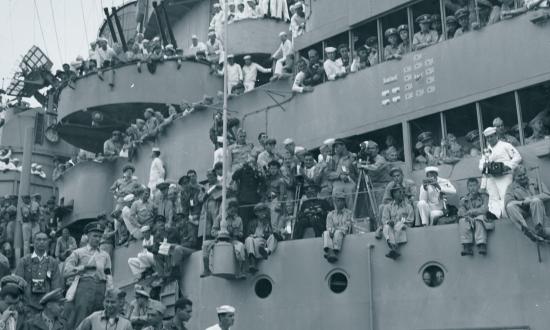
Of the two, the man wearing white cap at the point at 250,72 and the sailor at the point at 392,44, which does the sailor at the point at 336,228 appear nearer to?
the sailor at the point at 392,44

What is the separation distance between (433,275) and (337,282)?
4.43 ft

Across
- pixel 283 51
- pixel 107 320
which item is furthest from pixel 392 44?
pixel 107 320

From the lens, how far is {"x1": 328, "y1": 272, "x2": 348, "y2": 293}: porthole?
10500 millimetres

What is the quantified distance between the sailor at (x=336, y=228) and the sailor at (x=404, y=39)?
3577 mm

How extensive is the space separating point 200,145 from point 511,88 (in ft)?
22.9

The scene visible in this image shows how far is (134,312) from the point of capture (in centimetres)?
901

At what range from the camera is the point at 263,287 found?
11.1 m

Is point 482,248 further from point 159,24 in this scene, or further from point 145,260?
point 159,24

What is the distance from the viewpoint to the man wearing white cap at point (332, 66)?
13.8 meters

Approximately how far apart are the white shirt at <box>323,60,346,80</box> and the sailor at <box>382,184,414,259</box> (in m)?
3.98

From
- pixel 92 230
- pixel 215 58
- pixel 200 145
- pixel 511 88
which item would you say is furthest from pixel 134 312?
pixel 215 58

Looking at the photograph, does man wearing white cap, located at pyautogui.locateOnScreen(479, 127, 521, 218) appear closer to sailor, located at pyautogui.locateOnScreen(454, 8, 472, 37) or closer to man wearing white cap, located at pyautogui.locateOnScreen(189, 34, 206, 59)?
sailor, located at pyautogui.locateOnScreen(454, 8, 472, 37)

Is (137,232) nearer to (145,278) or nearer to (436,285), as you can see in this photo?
(145,278)

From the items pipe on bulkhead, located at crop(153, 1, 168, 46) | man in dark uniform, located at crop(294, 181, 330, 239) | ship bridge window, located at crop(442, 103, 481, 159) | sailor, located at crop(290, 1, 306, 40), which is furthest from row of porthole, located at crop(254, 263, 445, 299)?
pipe on bulkhead, located at crop(153, 1, 168, 46)
